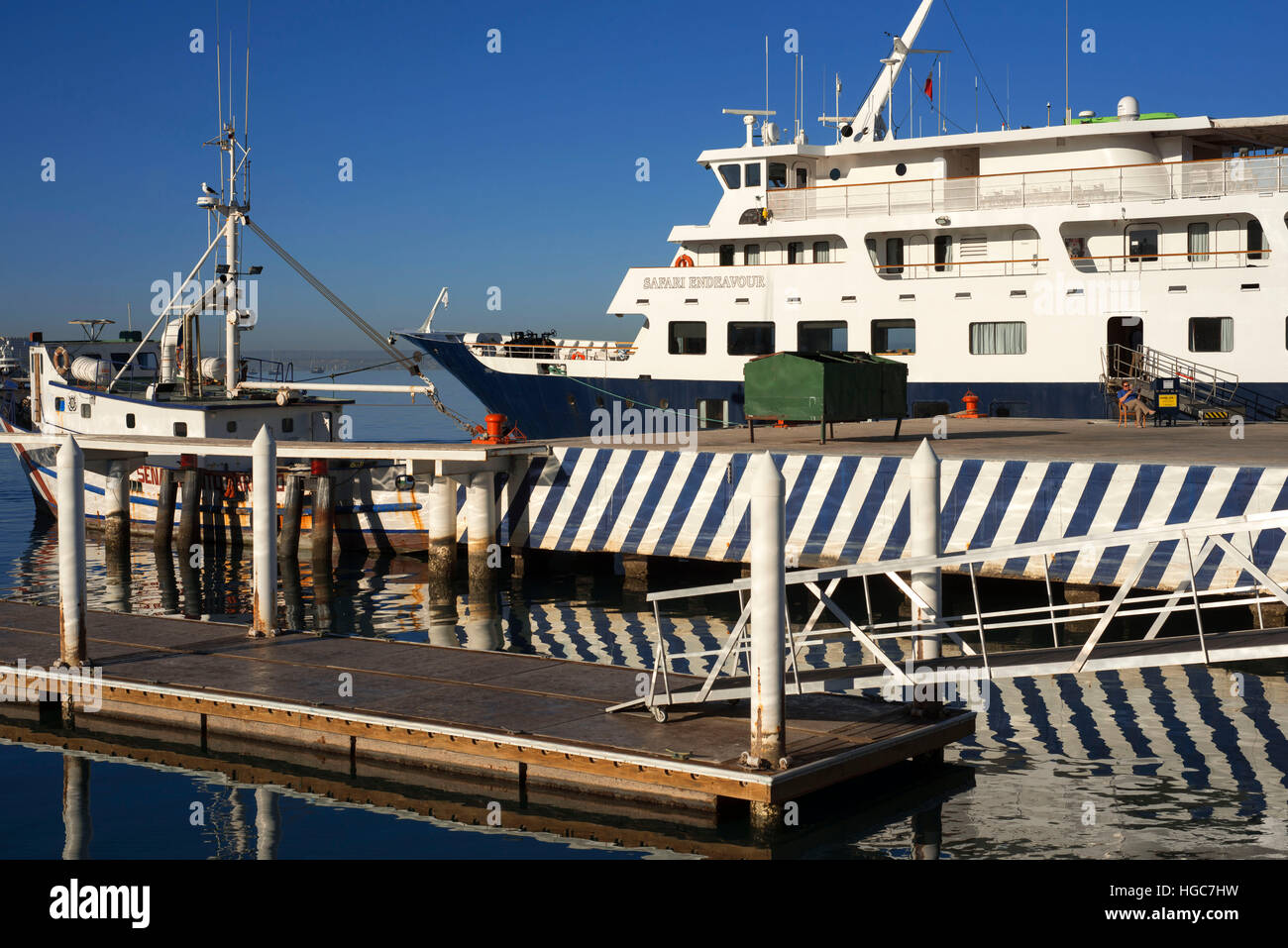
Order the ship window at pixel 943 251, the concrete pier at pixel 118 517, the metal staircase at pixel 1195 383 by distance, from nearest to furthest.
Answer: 1. the concrete pier at pixel 118 517
2. the metal staircase at pixel 1195 383
3. the ship window at pixel 943 251

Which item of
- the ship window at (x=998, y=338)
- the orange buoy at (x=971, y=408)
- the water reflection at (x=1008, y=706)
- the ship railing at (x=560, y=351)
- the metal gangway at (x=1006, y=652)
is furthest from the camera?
the ship railing at (x=560, y=351)

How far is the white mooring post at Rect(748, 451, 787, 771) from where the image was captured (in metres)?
13.2

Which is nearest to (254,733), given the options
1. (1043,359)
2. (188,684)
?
(188,684)

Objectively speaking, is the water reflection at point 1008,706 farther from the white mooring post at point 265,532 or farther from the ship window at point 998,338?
the ship window at point 998,338

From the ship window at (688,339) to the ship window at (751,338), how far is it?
113cm

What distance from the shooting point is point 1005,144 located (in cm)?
4128

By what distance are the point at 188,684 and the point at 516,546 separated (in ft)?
43.3

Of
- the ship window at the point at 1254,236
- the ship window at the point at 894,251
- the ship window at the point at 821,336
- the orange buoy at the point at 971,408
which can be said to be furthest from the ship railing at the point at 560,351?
the ship window at the point at 1254,236

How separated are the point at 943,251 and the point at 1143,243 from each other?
18.6 feet

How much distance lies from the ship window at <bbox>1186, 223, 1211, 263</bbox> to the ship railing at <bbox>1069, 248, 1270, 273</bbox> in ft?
0.09

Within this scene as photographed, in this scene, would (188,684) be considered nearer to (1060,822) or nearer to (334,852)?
(334,852)

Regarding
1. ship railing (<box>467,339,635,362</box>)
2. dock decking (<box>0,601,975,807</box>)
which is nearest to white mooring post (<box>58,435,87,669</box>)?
dock decking (<box>0,601,975,807</box>)

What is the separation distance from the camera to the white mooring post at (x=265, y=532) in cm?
1952

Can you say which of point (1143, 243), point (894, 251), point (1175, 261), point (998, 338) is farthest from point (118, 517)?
point (1175, 261)
